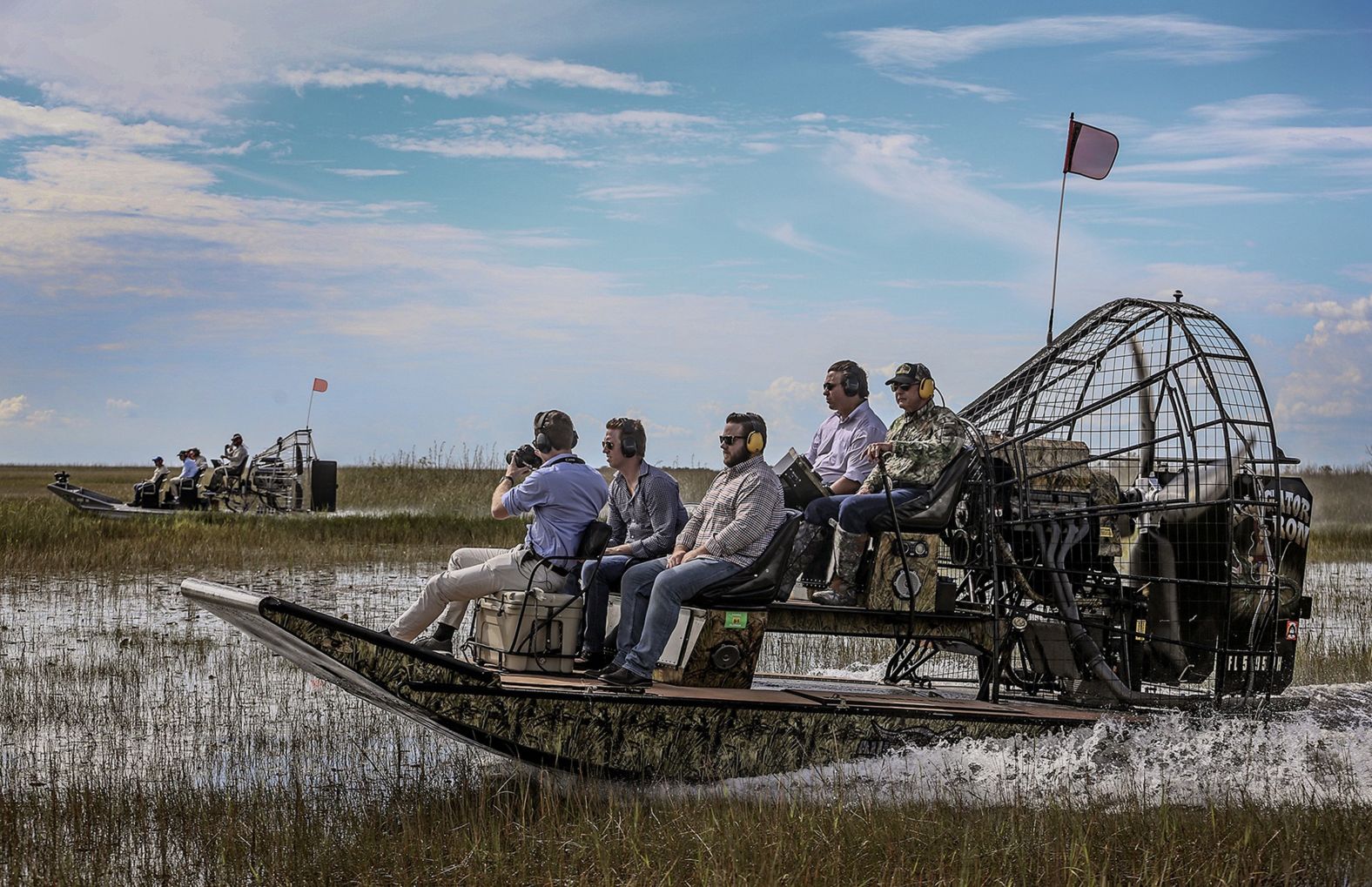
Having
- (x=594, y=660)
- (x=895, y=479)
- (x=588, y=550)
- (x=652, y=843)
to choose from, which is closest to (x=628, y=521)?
(x=588, y=550)

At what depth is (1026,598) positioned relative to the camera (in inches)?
368

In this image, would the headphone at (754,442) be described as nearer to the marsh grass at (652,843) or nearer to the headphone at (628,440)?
the headphone at (628,440)

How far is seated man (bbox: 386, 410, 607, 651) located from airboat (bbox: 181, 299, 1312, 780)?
161mm

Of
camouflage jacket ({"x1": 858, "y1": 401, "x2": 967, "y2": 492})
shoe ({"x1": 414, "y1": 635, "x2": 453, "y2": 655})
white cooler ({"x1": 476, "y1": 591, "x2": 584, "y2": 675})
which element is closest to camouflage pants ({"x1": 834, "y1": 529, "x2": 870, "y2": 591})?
camouflage jacket ({"x1": 858, "y1": 401, "x2": 967, "y2": 492})

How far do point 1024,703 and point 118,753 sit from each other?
627 cm

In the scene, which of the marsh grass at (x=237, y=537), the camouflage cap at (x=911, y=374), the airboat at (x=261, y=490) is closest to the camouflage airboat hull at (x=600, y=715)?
the camouflage cap at (x=911, y=374)

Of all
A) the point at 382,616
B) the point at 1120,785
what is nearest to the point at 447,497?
the point at 382,616

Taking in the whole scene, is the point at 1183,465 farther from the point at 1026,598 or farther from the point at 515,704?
the point at 515,704

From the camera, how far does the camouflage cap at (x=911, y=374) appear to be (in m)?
9.36

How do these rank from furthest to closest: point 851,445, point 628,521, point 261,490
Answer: point 261,490, point 851,445, point 628,521

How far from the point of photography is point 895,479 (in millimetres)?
9031

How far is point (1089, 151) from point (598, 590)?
5723 millimetres

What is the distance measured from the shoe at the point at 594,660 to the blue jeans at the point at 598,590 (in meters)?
0.02

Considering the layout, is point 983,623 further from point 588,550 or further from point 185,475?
point 185,475
